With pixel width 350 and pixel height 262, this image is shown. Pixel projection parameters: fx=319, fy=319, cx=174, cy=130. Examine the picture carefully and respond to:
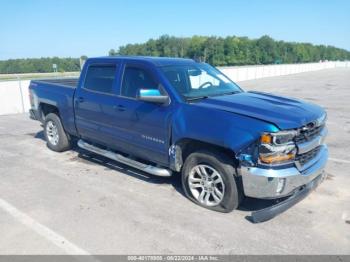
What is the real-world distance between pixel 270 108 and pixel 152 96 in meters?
1.50

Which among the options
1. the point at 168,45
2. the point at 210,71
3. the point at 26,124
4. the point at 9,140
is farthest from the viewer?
the point at 168,45

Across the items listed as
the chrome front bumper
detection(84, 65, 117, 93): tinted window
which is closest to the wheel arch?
the chrome front bumper

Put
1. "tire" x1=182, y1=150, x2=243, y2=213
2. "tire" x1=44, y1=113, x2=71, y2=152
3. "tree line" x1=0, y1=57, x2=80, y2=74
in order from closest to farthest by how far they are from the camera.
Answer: "tire" x1=182, y1=150, x2=243, y2=213 < "tire" x1=44, y1=113, x2=71, y2=152 < "tree line" x1=0, y1=57, x2=80, y2=74

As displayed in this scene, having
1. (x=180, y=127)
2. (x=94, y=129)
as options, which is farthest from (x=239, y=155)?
(x=94, y=129)

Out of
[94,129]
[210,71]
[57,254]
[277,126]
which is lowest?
[57,254]

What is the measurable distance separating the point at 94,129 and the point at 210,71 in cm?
223

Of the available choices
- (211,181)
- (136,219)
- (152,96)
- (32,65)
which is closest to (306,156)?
(211,181)

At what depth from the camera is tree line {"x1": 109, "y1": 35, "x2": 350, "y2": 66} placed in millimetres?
90562

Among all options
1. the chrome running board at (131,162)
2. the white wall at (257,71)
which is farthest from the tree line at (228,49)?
the chrome running board at (131,162)

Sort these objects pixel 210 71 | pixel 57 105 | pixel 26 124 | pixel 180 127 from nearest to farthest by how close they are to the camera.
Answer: pixel 180 127, pixel 210 71, pixel 57 105, pixel 26 124

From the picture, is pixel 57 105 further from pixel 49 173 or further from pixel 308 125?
pixel 308 125

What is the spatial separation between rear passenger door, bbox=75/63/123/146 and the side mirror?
94cm

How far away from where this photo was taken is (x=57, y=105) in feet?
20.8

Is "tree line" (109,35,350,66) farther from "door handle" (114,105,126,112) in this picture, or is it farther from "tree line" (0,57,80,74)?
"door handle" (114,105,126,112)
